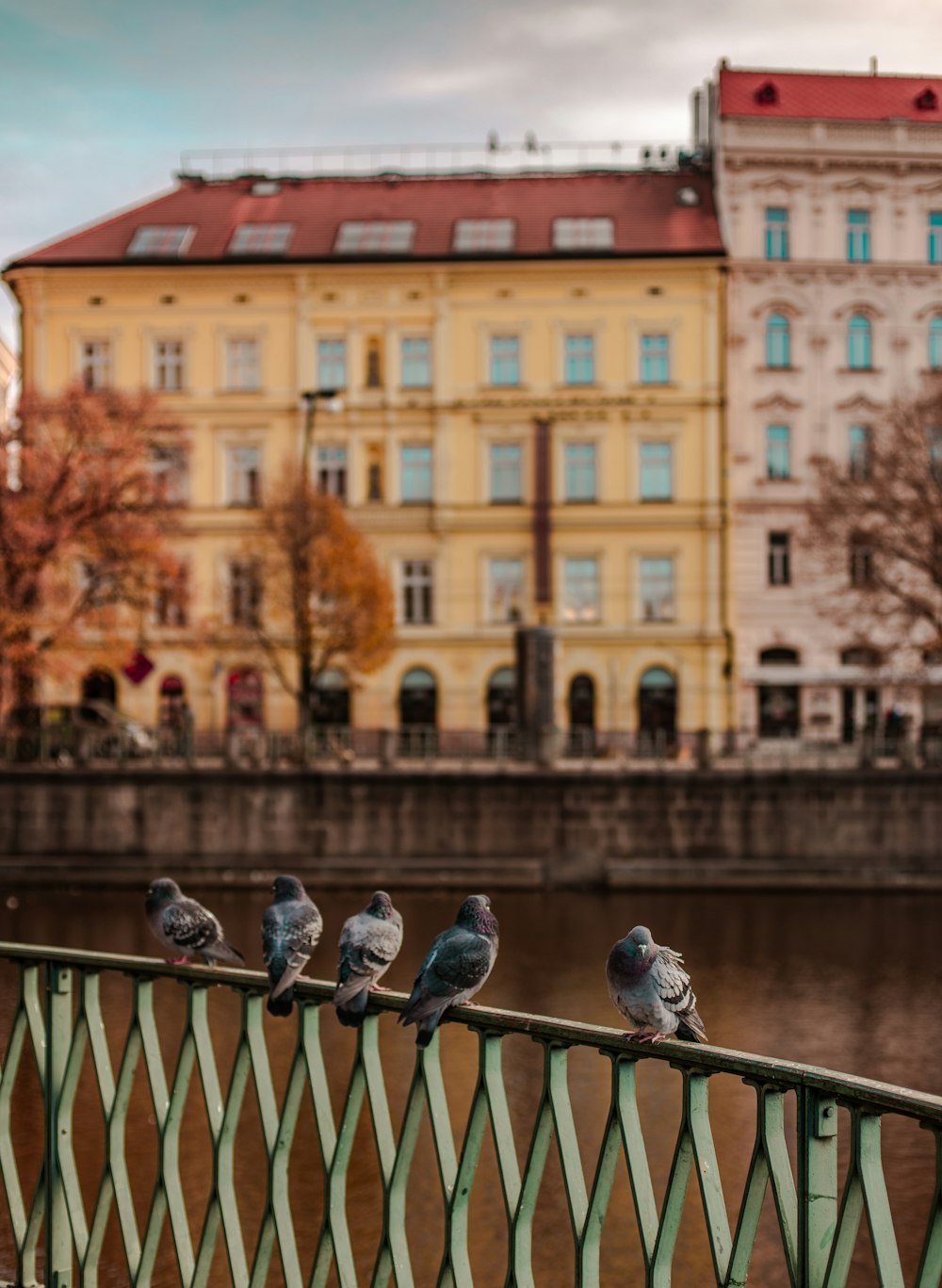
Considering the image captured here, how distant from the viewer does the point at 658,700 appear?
5269 cm

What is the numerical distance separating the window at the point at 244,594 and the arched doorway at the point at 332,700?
12.9ft

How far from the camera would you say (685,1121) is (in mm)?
5340

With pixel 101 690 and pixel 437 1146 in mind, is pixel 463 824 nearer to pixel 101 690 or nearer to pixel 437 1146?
pixel 101 690

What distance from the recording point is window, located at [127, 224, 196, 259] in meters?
54.3

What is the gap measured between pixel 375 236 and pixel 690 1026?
50.0 metres

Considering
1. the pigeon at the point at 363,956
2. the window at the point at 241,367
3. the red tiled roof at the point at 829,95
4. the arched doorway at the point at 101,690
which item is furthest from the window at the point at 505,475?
the pigeon at the point at 363,956

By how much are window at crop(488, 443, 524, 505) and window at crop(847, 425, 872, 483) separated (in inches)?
386

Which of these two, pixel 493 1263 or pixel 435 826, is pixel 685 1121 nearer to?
pixel 493 1263

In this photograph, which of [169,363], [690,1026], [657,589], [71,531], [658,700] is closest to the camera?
[690,1026]

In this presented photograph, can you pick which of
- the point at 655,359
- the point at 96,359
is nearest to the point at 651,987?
the point at 655,359

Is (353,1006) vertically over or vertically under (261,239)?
under

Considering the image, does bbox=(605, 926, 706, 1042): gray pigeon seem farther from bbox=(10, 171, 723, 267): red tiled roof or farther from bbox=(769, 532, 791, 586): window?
bbox=(10, 171, 723, 267): red tiled roof

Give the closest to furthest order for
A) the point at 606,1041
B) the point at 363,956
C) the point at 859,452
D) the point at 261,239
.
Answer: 1. the point at 606,1041
2. the point at 363,956
3. the point at 859,452
4. the point at 261,239

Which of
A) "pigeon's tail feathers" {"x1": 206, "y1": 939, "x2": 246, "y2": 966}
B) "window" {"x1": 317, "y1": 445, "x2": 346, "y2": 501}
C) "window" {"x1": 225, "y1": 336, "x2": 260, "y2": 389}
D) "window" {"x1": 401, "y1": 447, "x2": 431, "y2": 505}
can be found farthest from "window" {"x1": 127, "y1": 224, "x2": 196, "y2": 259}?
"pigeon's tail feathers" {"x1": 206, "y1": 939, "x2": 246, "y2": 966}
